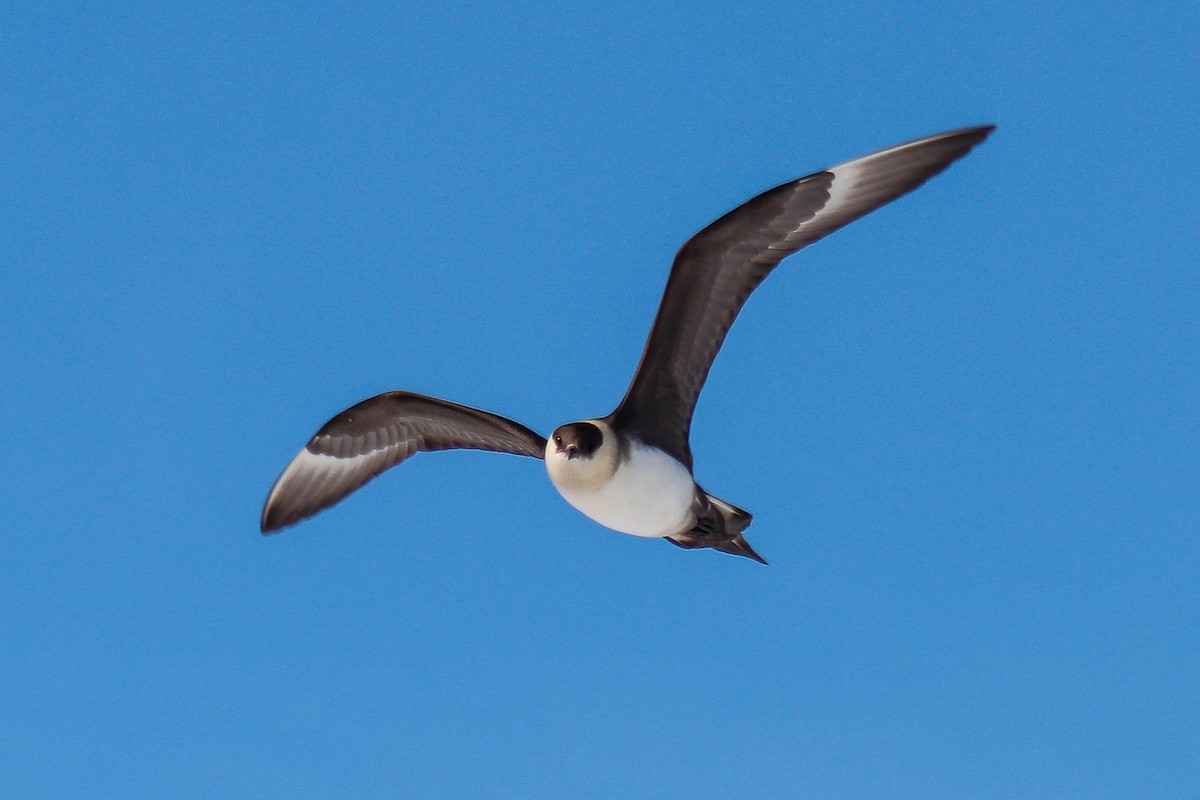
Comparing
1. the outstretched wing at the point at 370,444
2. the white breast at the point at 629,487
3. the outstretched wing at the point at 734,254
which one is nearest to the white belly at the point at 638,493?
the white breast at the point at 629,487

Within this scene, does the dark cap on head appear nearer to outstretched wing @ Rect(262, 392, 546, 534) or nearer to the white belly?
the white belly

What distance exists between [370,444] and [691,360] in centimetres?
287

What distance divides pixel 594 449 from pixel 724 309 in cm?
126

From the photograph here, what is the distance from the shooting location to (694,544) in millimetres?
9156

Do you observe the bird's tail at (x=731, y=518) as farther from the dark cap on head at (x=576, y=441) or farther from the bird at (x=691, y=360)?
the dark cap on head at (x=576, y=441)

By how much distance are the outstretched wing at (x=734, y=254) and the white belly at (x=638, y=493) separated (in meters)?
0.25

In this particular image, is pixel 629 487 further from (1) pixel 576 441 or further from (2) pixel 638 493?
(1) pixel 576 441

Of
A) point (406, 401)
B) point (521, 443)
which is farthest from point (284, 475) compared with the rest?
point (521, 443)

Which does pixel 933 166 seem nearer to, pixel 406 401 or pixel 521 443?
pixel 521 443

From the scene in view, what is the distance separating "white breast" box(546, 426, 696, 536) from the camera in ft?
27.0

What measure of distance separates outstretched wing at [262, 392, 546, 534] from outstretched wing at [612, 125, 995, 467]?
1.01 meters

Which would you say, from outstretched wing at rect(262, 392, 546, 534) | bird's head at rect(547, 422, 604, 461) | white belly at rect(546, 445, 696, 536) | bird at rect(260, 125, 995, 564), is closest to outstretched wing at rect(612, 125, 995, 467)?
bird at rect(260, 125, 995, 564)

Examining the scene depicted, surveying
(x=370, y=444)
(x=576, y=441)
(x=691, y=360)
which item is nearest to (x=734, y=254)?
(x=691, y=360)

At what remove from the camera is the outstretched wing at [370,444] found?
9.55 metres
